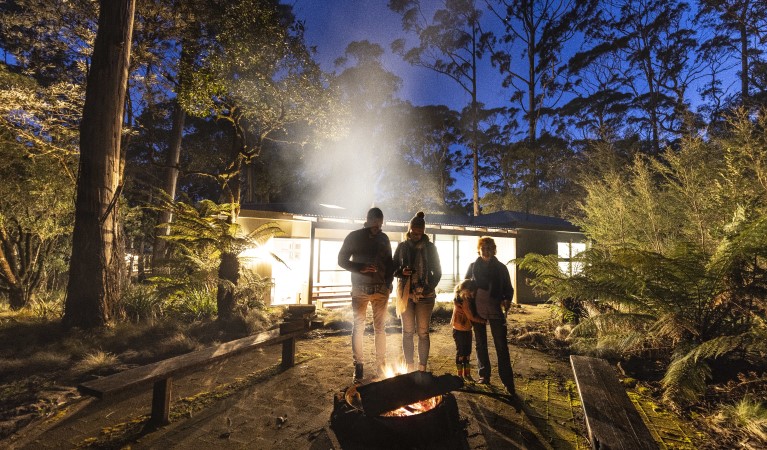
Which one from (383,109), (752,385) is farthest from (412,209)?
(752,385)

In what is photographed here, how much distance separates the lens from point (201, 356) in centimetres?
345

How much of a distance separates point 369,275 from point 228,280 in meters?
4.28

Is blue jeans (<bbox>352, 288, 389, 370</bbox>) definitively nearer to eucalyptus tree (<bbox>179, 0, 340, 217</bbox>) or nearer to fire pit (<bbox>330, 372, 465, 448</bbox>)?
fire pit (<bbox>330, 372, 465, 448</bbox>)

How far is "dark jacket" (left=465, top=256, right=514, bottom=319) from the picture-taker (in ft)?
12.3

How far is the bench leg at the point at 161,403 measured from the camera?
119 inches

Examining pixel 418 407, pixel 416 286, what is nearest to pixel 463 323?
pixel 416 286

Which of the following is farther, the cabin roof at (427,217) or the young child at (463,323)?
the cabin roof at (427,217)

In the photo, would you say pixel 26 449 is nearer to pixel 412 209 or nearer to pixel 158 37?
pixel 158 37

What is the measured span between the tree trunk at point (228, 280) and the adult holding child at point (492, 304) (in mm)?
4989

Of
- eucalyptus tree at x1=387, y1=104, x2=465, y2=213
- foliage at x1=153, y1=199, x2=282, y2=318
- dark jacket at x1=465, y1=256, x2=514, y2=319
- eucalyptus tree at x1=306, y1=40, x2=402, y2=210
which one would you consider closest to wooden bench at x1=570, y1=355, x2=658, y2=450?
dark jacket at x1=465, y1=256, x2=514, y2=319

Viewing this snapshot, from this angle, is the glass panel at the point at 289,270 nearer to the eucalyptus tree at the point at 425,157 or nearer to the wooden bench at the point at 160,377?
the wooden bench at the point at 160,377

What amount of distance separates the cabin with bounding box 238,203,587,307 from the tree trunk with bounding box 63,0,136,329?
329 cm

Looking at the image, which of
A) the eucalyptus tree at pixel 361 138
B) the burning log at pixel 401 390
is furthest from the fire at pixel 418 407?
the eucalyptus tree at pixel 361 138

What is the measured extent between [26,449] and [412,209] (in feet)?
87.3
